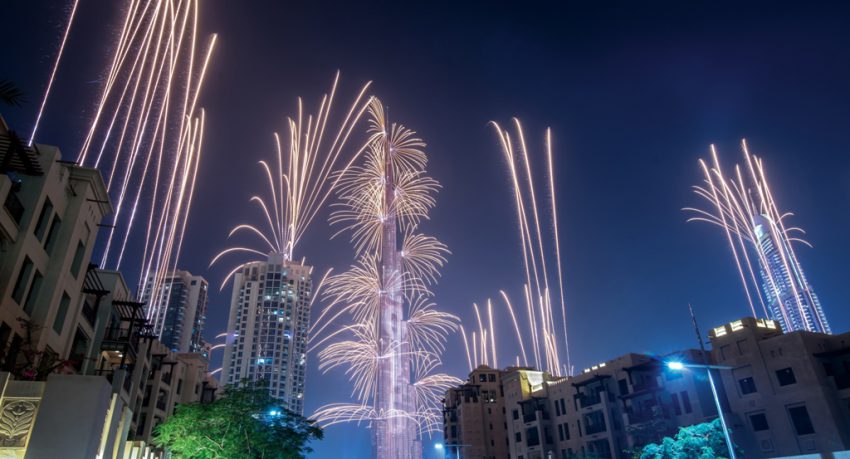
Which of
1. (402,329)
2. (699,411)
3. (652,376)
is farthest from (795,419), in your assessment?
(402,329)

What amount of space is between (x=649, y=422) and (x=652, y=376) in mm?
6910

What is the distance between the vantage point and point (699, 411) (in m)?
47.6

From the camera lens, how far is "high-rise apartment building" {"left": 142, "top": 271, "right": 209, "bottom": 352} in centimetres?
17575

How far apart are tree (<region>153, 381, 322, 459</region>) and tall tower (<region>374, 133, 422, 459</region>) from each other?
30.1 metres

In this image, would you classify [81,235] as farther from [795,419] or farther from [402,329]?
[795,419]

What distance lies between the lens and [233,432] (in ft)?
99.0

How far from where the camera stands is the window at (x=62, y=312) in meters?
27.0

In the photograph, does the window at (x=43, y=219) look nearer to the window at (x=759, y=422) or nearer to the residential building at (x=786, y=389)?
the residential building at (x=786, y=389)

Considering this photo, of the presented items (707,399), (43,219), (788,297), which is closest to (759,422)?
(707,399)

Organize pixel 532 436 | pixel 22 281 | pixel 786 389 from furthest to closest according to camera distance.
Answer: pixel 532 436
pixel 786 389
pixel 22 281

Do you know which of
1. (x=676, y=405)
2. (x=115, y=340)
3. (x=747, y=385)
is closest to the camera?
(x=115, y=340)

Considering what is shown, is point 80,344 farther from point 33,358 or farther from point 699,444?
point 699,444

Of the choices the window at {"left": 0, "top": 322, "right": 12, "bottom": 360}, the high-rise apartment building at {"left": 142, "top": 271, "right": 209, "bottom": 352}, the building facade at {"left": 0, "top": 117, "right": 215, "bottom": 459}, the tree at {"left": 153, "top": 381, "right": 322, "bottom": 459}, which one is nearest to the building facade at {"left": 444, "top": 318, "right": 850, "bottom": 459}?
the tree at {"left": 153, "top": 381, "right": 322, "bottom": 459}

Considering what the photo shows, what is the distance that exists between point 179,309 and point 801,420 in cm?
17576
